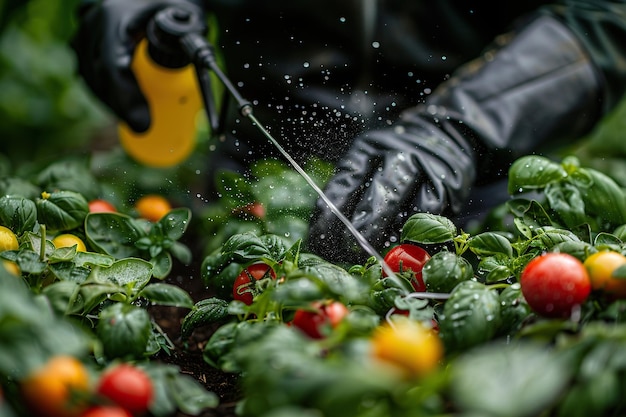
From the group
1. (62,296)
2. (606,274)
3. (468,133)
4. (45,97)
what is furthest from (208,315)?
(45,97)

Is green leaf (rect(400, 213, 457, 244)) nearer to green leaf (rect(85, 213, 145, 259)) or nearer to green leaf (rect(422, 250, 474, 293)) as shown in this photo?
green leaf (rect(422, 250, 474, 293))

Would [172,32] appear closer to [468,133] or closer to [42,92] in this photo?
[468,133]

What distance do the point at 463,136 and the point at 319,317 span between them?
641 mm

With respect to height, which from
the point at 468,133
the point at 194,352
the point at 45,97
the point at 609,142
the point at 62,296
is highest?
the point at 62,296

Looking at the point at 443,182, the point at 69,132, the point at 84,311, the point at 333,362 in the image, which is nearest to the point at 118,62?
the point at 443,182

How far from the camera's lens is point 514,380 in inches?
17.4

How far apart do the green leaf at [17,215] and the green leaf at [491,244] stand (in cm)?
47

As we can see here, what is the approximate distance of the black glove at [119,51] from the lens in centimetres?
132

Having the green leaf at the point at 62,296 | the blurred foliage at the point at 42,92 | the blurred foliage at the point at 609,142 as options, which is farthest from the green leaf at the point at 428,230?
the blurred foliage at the point at 42,92

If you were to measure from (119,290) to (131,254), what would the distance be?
0.25 meters

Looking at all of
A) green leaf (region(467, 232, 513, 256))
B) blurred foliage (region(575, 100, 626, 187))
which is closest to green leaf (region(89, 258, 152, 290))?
green leaf (region(467, 232, 513, 256))

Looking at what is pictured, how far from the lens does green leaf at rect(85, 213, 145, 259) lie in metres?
0.89

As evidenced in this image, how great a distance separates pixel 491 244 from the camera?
0.75 metres

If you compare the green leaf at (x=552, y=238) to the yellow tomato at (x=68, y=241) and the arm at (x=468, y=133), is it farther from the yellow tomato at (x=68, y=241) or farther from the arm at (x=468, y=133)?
the yellow tomato at (x=68, y=241)
